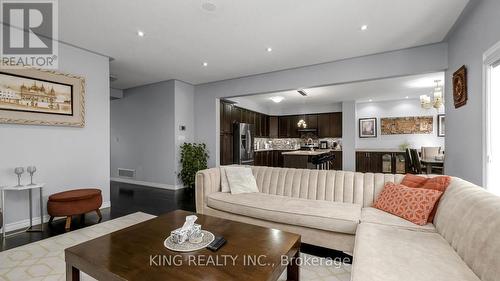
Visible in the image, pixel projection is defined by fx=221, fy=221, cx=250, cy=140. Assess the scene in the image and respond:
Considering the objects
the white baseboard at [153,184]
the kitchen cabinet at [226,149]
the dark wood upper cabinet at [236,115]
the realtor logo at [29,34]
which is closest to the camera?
the realtor logo at [29,34]

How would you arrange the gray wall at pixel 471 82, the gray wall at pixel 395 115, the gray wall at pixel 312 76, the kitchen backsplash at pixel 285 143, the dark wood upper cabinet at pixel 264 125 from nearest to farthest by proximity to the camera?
the gray wall at pixel 471 82 < the gray wall at pixel 312 76 < the gray wall at pixel 395 115 < the dark wood upper cabinet at pixel 264 125 < the kitchen backsplash at pixel 285 143

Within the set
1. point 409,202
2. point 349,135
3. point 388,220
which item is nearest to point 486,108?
point 409,202

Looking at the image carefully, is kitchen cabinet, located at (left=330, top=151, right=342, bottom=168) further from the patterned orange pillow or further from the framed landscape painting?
the framed landscape painting

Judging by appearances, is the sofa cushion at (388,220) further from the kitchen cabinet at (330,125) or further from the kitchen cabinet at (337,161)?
the kitchen cabinet at (330,125)

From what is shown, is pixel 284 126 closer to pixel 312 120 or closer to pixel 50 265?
pixel 312 120

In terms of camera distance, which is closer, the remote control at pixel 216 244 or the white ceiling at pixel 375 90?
the remote control at pixel 216 244

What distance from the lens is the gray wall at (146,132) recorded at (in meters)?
5.43

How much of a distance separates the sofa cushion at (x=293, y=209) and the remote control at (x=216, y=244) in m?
0.97

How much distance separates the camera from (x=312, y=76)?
14.6 feet

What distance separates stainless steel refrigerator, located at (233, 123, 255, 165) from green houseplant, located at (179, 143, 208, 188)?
130 centimetres

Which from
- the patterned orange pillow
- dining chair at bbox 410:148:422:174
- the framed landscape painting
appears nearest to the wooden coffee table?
the patterned orange pillow

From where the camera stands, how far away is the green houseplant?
5.30 m

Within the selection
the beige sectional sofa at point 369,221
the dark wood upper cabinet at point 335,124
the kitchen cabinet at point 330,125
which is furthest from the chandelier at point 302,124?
the beige sectional sofa at point 369,221

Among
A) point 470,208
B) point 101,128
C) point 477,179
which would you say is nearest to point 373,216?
point 470,208
